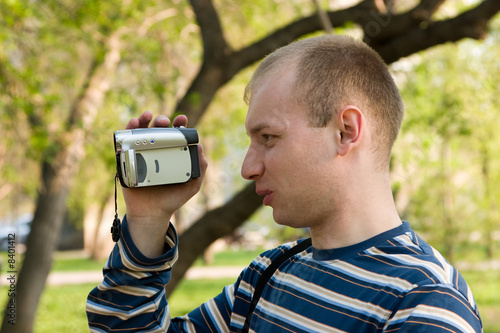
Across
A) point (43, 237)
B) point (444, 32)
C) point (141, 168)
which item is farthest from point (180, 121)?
point (43, 237)

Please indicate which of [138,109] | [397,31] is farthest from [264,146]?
[138,109]

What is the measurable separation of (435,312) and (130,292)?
0.75 m

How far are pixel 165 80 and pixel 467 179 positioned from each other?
7.73m

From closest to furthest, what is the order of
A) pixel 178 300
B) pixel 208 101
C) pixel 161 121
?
pixel 161 121
pixel 208 101
pixel 178 300

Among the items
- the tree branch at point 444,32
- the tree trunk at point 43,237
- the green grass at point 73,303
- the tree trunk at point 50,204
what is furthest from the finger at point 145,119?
the green grass at point 73,303

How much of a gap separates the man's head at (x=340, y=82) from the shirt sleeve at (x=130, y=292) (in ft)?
1.57

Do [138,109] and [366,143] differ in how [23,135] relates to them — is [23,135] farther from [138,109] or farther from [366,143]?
[366,143]

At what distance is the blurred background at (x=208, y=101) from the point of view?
5047mm

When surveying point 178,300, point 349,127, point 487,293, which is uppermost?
point 349,127

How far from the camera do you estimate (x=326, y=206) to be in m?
1.36

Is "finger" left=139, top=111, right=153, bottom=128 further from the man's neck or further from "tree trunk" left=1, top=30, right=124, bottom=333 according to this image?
"tree trunk" left=1, top=30, right=124, bottom=333

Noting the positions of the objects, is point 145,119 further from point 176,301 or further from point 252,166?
point 176,301

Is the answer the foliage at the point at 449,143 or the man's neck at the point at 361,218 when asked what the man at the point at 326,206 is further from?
the foliage at the point at 449,143

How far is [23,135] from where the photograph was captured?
21.6 ft
